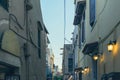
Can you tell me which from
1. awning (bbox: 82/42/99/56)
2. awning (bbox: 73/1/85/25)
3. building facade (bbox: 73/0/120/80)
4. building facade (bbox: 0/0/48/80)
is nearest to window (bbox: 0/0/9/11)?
building facade (bbox: 0/0/48/80)

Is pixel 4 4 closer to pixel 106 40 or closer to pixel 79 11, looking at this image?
pixel 106 40

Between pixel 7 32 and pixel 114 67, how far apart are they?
4036mm

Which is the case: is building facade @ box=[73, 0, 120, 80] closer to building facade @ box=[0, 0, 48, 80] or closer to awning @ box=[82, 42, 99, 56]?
awning @ box=[82, 42, 99, 56]

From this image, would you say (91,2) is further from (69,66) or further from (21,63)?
(69,66)

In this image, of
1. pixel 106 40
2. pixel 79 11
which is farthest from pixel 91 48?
pixel 79 11

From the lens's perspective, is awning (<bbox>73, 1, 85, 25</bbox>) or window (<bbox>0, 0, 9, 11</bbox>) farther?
awning (<bbox>73, 1, 85, 25</bbox>)

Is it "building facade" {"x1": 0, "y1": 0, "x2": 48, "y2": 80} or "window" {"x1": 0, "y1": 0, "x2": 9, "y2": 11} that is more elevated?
"window" {"x1": 0, "y1": 0, "x2": 9, "y2": 11}

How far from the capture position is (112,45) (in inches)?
504

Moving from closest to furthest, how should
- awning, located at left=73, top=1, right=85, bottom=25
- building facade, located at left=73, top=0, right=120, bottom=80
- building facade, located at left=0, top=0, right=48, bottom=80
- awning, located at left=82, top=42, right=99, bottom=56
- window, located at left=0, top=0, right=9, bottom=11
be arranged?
1. building facade, located at left=73, top=0, right=120, bottom=80
2. building facade, located at left=0, top=0, right=48, bottom=80
3. window, located at left=0, top=0, right=9, bottom=11
4. awning, located at left=82, top=42, right=99, bottom=56
5. awning, located at left=73, top=1, right=85, bottom=25

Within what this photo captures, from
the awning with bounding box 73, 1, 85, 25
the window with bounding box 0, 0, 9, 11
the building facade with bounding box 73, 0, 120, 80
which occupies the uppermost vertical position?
the awning with bounding box 73, 1, 85, 25

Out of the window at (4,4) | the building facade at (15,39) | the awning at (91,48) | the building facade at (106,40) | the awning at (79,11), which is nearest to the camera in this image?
the building facade at (106,40)

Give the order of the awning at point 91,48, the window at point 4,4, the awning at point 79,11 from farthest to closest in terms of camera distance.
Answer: the awning at point 79,11 < the awning at point 91,48 < the window at point 4,4

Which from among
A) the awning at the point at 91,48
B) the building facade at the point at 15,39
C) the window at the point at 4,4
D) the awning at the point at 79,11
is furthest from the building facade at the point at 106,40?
the awning at the point at 79,11

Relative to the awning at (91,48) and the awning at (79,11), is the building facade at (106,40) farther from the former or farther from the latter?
the awning at (79,11)
